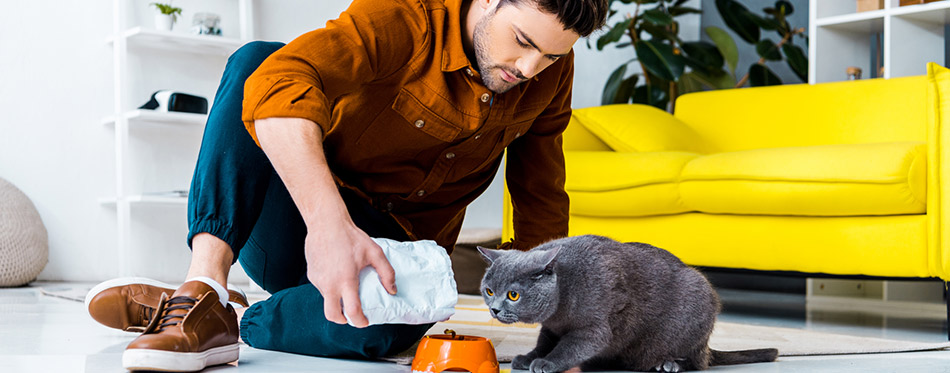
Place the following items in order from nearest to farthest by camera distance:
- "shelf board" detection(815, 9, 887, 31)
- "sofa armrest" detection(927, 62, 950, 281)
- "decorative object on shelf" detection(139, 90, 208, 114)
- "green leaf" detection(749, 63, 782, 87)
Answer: "sofa armrest" detection(927, 62, 950, 281)
"decorative object on shelf" detection(139, 90, 208, 114)
"shelf board" detection(815, 9, 887, 31)
"green leaf" detection(749, 63, 782, 87)

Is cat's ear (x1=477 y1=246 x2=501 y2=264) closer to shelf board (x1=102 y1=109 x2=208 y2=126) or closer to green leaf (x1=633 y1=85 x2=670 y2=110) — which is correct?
shelf board (x1=102 y1=109 x2=208 y2=126)

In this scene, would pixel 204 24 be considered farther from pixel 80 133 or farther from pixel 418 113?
pixel 418 113

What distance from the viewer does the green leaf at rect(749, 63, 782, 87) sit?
389 cm

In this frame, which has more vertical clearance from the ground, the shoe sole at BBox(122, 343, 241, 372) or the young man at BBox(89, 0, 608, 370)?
the young man at BBox(89, 0, 608, 370)

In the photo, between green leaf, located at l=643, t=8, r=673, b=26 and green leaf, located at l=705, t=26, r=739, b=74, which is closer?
green leaf, located at l=643, t=8, r=673, b=26

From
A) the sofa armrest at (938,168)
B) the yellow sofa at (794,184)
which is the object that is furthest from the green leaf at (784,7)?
the sofa armrest at (938,168)

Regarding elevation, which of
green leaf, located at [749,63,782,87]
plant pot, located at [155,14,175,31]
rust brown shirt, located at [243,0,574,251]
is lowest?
rust brown shirt, located at [243,0,574,251]

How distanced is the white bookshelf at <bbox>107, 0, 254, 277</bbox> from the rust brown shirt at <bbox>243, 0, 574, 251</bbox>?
188cm

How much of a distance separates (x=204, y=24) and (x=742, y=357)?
8.13 feet

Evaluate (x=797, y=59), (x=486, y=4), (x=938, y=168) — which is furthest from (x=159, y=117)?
(x=797, y=59)

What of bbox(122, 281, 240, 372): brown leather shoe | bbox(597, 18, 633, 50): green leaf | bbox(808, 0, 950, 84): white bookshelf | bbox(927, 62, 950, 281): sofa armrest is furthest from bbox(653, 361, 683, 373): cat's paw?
bbox(597, 18, 633, 50): green leaf

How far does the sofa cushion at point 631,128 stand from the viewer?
290 cm

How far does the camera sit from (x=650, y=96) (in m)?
3.94

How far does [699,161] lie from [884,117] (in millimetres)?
899
